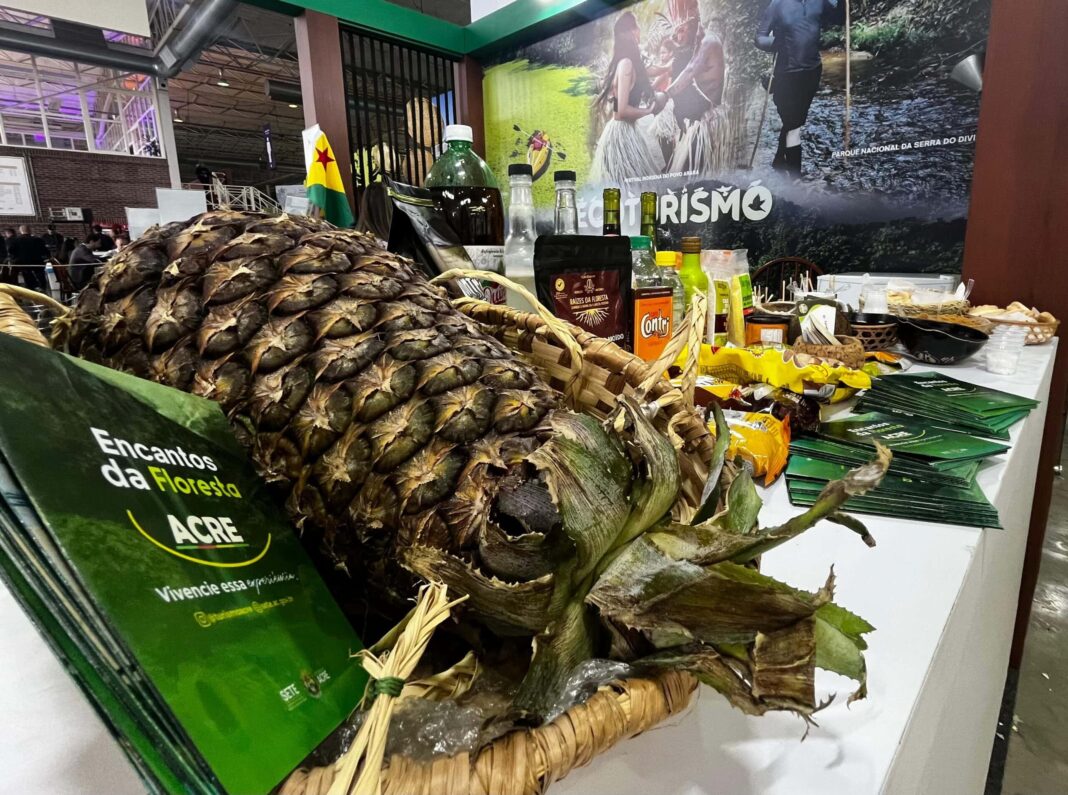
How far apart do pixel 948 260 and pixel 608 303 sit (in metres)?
1.96

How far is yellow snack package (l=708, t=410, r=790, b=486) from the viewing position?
0.64 metres

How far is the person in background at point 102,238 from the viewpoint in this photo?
89.6 inches

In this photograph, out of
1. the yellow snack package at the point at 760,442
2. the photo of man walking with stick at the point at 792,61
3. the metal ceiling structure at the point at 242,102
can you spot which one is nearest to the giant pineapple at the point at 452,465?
the yellow snack package at the point at 760,442

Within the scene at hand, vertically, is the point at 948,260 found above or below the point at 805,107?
below

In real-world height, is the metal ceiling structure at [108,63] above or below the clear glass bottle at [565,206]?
above

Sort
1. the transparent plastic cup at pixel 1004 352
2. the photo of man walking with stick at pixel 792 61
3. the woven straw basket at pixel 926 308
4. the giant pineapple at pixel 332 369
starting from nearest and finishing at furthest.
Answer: the giant pineapple at pixel 332 369
the transparent plastic cup at pixel 1004 352
the woven straw basket at pixel 926 308
the photo of man walking with stick at pixel 792 61

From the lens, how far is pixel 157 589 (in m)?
0.25

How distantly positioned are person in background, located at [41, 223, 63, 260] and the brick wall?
2 centimetres

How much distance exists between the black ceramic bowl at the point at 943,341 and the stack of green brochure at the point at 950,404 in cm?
32

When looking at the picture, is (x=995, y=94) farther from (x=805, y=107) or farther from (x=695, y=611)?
(x=695, y=611)

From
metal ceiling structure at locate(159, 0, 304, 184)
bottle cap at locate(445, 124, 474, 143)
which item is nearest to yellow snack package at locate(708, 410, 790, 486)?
bottle cap at locate(445, 124, 474, 143)

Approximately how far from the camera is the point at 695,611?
0.79 ft

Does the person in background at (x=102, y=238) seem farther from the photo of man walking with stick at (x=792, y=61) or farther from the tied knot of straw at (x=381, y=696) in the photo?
the photo of man walking with stick at (x=792, y=61)

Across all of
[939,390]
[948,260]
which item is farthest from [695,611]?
[948,260]
